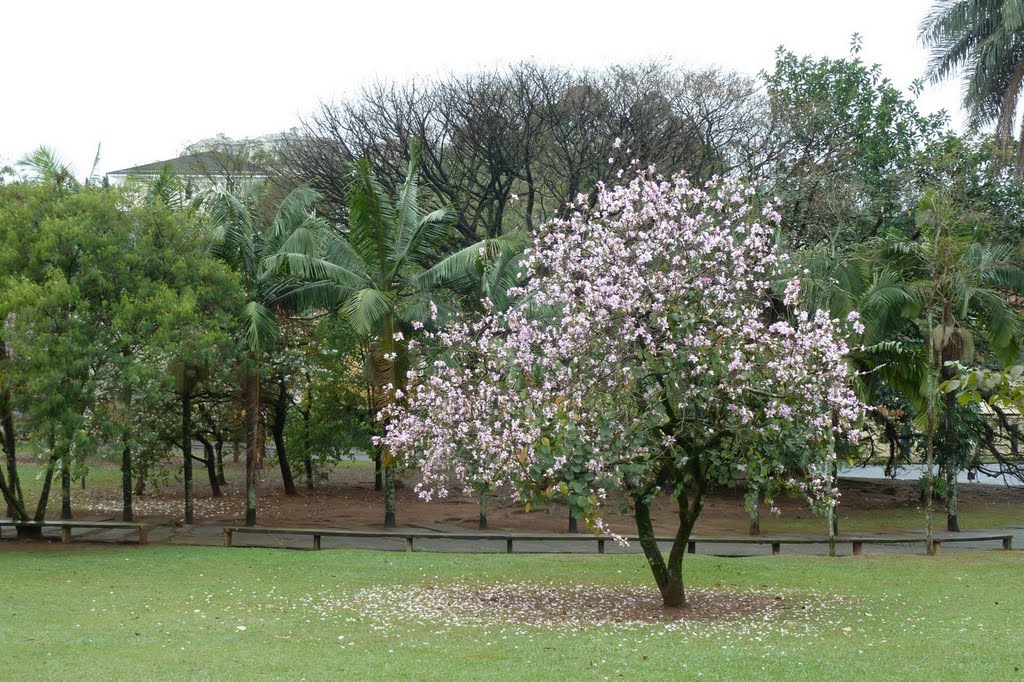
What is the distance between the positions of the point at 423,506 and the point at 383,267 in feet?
24.0

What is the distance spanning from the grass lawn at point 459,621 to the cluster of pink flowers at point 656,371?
160 cm

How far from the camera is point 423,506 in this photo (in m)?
25.0

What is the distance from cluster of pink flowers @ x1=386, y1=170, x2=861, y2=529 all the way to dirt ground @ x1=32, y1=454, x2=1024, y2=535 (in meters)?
9.03

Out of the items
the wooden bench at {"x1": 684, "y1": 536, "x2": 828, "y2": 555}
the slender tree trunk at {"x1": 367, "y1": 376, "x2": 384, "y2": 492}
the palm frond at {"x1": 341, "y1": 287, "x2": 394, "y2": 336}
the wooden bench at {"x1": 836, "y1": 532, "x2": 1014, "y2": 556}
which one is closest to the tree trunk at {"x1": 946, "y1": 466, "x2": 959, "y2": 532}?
the wooden bench at {"x1": 836, "y1": 532, "x2": 1014, "y2": 556}

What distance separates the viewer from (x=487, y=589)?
→ 44.3ft

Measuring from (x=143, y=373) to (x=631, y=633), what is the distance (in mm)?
9547

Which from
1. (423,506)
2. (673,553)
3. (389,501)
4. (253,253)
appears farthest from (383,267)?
(673,553)

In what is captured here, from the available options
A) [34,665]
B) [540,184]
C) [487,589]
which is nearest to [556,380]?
[487,589]

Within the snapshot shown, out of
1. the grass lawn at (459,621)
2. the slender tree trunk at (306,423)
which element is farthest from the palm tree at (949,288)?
the slender tree trunk at (306,423)

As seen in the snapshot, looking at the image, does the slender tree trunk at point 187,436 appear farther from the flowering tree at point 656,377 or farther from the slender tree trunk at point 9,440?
the flowering tree at point 656,377

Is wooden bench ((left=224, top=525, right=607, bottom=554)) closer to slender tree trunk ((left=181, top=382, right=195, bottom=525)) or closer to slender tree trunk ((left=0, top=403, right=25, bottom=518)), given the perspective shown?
slender tree trunk ((left=181, top=382, right=195, bottom=525))

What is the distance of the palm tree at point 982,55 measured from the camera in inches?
905

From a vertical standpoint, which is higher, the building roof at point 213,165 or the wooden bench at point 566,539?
the building roof at point 213,165

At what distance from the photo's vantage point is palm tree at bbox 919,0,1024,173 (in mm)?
22984
